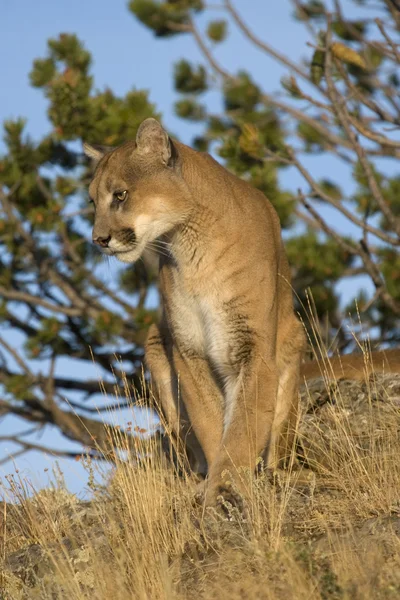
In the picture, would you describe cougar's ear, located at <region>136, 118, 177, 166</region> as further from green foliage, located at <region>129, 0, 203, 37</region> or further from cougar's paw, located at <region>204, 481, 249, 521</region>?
green foliage, located at <region>129, 0, 203, 37</region>

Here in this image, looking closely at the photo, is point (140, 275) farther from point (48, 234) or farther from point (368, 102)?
point (368, 102)

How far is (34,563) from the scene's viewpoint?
501cm

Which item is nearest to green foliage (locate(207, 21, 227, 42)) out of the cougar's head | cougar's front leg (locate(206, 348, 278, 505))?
the cougar's head

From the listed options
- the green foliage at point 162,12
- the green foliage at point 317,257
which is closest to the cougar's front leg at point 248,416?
the green foliage at point 317,257

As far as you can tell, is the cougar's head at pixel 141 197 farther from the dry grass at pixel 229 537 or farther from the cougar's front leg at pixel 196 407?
the dry grass at pixel 229 537


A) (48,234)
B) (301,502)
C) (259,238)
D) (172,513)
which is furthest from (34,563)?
(48,234)

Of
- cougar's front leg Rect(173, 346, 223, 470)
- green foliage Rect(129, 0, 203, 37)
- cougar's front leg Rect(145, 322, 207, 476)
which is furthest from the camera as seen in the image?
green foliage Rect(129, 0, 203, 37)

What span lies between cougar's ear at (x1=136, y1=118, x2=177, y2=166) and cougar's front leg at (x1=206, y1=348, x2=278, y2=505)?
1.26 meters

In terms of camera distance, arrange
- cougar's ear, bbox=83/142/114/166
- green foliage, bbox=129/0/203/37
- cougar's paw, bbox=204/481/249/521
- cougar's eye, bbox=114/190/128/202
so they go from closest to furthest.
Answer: cougar's paw, bbox=204/481/249/521
cougar's eye, bbox=114/190/128/202
cougar's ear, bbox=83/142/114/166
green foliage, bbox=129/0/203/37

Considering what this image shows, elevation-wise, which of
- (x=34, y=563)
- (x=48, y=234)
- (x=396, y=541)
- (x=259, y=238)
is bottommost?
(x=48, y=234)

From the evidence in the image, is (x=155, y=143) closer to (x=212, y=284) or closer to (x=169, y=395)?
(x=212, y=284)

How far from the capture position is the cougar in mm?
5637

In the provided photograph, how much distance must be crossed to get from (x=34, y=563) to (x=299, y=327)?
2.27 m

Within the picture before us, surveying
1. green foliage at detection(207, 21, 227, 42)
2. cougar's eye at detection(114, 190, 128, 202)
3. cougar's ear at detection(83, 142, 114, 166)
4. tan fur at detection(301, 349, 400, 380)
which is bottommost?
tan fur at detection(301, 349, 400, 380)
